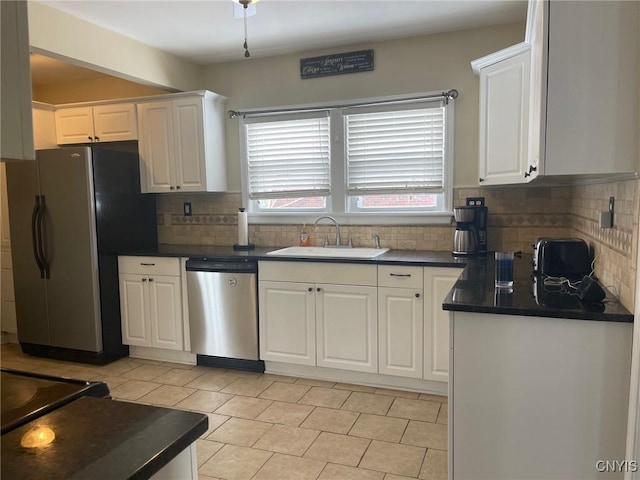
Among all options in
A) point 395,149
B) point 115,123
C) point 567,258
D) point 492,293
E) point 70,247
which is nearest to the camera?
point 492,293

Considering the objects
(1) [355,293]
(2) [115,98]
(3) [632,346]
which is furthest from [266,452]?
(2) [115,98]

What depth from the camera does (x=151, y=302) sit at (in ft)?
12.8

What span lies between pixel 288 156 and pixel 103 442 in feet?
11.2

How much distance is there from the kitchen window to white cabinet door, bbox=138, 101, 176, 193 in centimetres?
64

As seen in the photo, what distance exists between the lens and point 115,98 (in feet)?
14.8

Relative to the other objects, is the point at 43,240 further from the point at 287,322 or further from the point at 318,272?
the point at 318,272

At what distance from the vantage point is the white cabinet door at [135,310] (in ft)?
12.9

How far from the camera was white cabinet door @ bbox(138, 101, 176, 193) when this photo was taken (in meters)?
4.07

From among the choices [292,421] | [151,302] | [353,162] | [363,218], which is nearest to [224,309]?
[151,302]

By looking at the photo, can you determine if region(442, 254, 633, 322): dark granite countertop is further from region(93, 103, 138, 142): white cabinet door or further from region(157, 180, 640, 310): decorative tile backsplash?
region(93, 103, 138, 142): white cabinet door

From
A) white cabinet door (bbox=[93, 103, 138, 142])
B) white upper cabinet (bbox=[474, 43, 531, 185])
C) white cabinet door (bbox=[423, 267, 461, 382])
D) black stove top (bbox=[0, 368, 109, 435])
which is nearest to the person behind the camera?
black stove top (bbox=[0, 368, 109, 435])

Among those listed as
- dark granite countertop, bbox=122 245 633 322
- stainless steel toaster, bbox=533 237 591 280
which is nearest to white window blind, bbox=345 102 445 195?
dark granite countertop, bbox=122 245 633 322

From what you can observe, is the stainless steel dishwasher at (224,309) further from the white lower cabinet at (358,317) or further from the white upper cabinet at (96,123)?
the white upper cabinet at (96,123)

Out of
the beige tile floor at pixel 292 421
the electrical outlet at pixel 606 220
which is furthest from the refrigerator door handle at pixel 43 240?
the electrical outlet at pixel 606 220
